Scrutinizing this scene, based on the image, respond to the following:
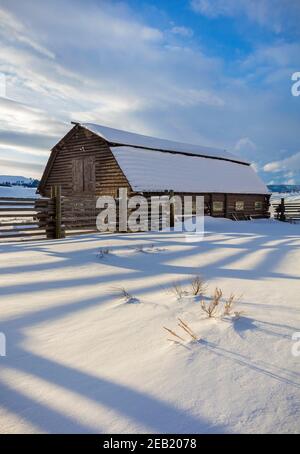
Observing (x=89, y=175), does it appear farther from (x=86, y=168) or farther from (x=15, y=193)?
(x=15, y=193)

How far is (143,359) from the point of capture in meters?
2.53

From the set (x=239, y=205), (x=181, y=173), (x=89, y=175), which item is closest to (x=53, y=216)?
(x=89, y=175)

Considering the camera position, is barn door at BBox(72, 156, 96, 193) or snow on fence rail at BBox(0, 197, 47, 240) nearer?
snow on fence rail at BBox(0, 197, 47, 240)

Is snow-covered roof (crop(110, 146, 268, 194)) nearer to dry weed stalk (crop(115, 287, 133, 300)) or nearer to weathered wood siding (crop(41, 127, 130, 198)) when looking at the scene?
weathered wood siding (crop(41, 127, 130, 198))

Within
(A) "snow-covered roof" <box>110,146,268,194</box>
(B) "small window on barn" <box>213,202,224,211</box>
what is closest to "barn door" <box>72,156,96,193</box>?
(A) "snow-covered roof" <box>110,146,268,194</box>

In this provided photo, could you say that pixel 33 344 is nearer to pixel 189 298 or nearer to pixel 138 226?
pixel 189 298

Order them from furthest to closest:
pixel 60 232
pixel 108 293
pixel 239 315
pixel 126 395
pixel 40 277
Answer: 1. pixel 60 232
2. pixel 40 277
3. pixel 108 293
4. pixel 239 315
5. pixel 126 395

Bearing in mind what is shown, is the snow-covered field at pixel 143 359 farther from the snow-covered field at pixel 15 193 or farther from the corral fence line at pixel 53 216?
the snow-covered field at pixel 15 193

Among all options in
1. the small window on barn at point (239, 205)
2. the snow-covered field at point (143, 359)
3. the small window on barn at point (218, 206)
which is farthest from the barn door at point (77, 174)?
the snow-covered field at point (143, 359)

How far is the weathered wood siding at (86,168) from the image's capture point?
18.8 metres

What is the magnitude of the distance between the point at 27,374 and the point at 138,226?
11.9m

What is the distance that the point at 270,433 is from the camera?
1.71m

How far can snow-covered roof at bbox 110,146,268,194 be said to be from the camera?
1842cm
